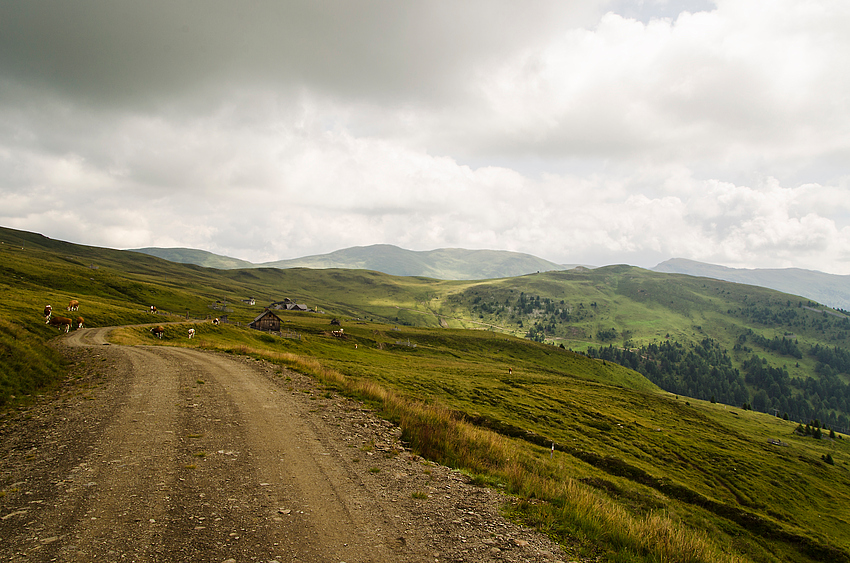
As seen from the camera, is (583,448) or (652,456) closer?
(583,448)

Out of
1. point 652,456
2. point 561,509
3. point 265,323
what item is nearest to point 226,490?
point 561,509

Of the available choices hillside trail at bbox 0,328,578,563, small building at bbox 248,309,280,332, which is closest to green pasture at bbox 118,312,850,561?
hillside trail at bbox 0,328,578,563

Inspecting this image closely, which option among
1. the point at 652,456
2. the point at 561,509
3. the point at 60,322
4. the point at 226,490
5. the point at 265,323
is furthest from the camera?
the point at 265,323

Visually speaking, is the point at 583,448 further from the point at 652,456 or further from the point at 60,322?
the point at 60,322

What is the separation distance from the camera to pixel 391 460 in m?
12.9

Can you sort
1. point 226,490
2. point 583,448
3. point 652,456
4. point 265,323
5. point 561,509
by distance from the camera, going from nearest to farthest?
point 226,490 → point 561,509 → point 583,448 → point 652,456 → point 265,323

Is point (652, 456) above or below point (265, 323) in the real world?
below

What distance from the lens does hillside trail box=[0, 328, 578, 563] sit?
710 cm

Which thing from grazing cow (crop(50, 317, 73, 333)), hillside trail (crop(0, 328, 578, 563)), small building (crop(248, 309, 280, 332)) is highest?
hillside trail (crop(0, 328, 578, 563))

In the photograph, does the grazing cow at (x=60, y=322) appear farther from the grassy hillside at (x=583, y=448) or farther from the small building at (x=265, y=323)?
the small building at (x=265, y=323)

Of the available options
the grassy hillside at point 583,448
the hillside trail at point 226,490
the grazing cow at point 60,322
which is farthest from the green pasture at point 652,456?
the grazing cow at point 60,322

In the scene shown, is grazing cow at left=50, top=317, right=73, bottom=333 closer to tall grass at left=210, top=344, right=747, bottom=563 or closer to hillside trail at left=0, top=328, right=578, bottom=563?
hillside trail at left=0, top=328, right=578, bottom=563

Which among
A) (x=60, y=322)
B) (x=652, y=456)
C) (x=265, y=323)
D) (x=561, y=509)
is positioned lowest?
(x=652, y=456)

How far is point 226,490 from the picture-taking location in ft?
30.4
